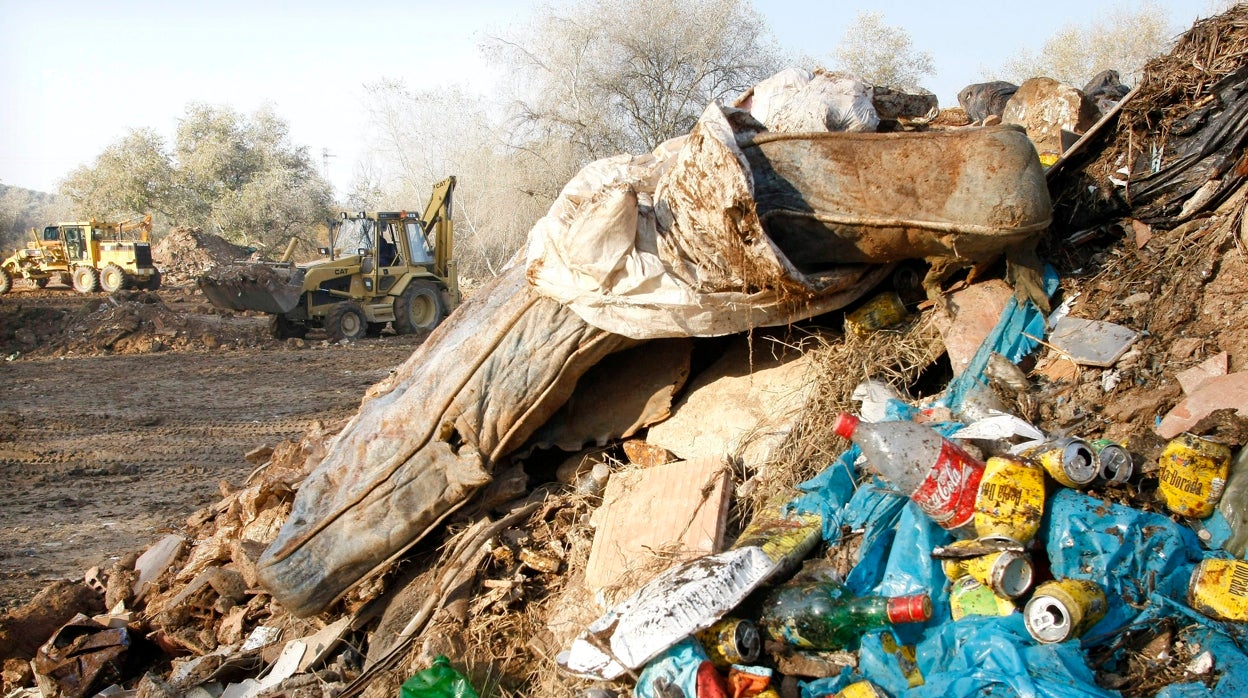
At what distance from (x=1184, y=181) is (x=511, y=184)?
2141cm

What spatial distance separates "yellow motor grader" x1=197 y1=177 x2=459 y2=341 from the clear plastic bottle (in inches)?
491

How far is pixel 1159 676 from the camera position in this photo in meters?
2.07

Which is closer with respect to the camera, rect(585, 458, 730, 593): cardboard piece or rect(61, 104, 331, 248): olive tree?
rect(585, 458, 730, 593): cardboard piece

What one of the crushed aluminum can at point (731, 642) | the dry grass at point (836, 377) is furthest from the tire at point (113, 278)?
the crushed aluminum can at point (731, 642)

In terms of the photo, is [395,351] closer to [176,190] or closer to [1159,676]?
[1159,676]

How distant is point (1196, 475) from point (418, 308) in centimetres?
1417

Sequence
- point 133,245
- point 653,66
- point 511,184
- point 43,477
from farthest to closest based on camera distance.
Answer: point 511,184, point 653,66, point 133,245, point 43,477

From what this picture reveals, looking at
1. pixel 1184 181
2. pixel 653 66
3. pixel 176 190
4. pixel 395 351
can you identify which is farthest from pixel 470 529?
pixel 176 190

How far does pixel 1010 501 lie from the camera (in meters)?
2.30

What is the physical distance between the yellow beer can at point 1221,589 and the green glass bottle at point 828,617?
66 centimetres

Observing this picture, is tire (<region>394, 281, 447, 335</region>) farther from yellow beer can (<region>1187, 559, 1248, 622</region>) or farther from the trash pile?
yellow beer can (<region>1187, 559, 1248, 622</region>)

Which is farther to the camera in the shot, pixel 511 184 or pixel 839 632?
pixel 511 184

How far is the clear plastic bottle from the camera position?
2334 millimetres

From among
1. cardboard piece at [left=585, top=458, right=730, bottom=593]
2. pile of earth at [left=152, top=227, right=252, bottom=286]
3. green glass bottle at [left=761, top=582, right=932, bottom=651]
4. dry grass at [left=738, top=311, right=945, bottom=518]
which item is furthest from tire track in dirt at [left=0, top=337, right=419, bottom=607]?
pile of earth at [left=152, top=227, right=252, bottom=286]
